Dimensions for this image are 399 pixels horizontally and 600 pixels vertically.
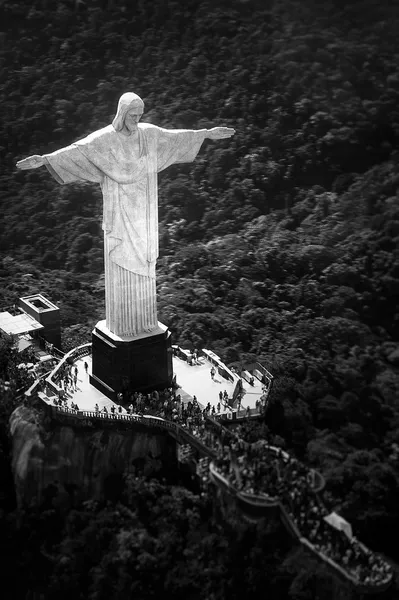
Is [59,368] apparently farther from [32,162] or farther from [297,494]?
[297,494]

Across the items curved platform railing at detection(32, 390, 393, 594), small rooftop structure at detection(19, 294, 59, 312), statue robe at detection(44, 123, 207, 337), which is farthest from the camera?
small rooftop structure at detection(19, 294, 59, 312)

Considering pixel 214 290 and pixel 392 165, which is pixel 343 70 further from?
pixel 214 290

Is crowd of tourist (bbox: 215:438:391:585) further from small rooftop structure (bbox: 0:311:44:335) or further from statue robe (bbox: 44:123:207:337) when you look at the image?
small rooftop structure (bbox: 0:311:44:335)

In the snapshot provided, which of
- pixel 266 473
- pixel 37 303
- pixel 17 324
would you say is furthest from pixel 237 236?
pixel 266 473

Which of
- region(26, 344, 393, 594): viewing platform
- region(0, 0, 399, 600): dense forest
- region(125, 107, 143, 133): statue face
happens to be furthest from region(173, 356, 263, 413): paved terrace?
region(125, 107, 143, 133): statue face

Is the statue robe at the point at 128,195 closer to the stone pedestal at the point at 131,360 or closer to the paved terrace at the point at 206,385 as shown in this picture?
the stone pedestal at the point at 131,360

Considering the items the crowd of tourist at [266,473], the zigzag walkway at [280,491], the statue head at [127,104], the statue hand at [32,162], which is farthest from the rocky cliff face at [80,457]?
the statue head at [127,104]
